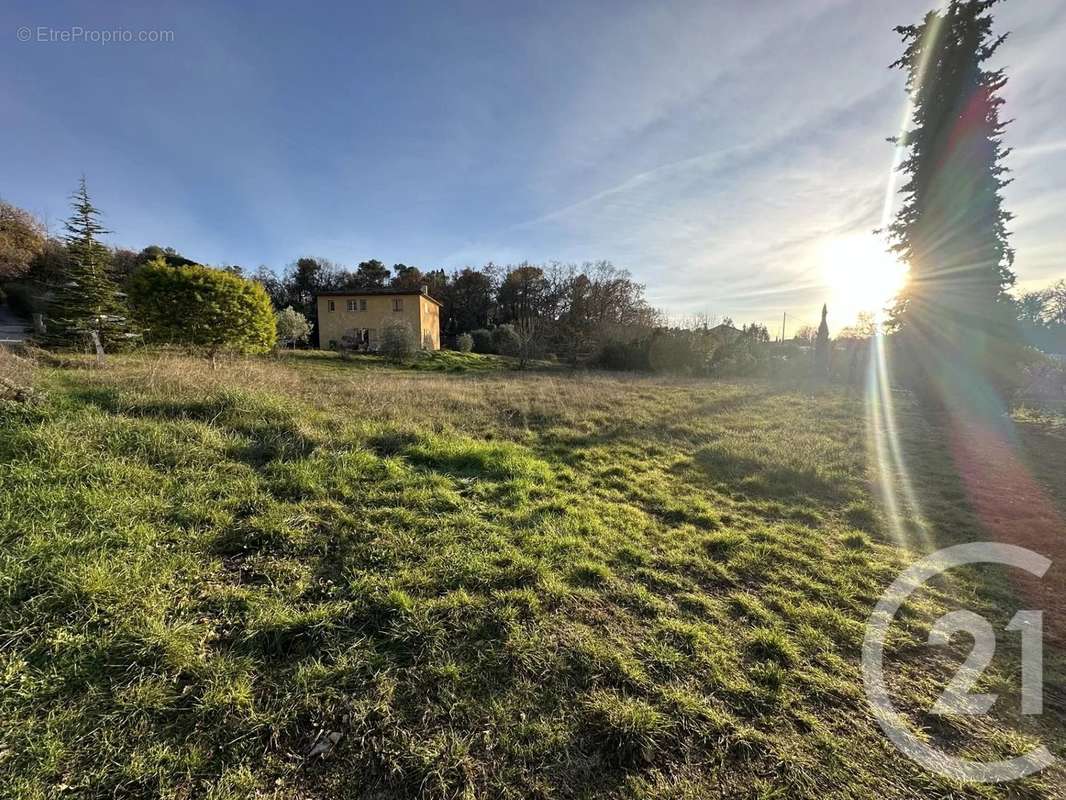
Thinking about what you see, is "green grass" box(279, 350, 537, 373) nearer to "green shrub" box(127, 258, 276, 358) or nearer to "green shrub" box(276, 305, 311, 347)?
"green shrub" box(276, 305, 311, 347)

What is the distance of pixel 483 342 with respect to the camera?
38.9 meters

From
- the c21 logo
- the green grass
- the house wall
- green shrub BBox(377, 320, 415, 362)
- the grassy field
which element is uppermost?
the house wall

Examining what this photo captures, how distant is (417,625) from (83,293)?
16.4 m

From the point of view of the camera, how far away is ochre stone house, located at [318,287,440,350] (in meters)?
32.0

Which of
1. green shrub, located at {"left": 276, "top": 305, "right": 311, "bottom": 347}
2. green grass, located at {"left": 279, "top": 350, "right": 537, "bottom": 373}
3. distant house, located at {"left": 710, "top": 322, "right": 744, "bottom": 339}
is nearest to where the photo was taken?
green grass, located at {"left": 279, "top": 350, "right": 537, "bottom": 373}

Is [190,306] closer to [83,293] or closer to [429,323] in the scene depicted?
[83,293]

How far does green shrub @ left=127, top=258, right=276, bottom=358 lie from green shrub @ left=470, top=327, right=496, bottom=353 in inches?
994

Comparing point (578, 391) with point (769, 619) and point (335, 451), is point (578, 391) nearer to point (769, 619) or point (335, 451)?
point (335, 451)

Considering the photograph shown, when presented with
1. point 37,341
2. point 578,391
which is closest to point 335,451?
point 578,391

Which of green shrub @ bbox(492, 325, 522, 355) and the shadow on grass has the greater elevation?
green shrub @ bbox(492, 325, 522, 355)

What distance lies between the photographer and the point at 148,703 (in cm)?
196

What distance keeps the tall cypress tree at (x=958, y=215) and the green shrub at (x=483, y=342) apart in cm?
3033

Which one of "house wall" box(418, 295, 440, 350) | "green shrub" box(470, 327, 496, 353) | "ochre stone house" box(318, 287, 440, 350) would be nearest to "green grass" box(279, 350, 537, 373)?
"house wall" box(418, 295, 440, 350)

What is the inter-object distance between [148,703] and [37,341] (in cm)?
1714
